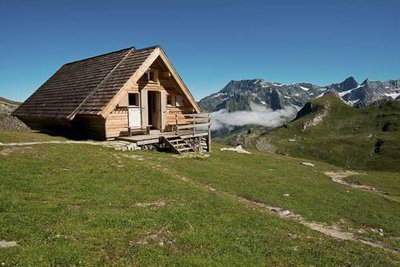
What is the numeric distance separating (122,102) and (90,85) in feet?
16.7

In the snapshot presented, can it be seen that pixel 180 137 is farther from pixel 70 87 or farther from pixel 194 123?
pixel 70 87

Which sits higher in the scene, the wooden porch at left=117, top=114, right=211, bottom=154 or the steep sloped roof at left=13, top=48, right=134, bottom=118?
the steep sloped roof at left=13, top=48, right=134, bottom=118

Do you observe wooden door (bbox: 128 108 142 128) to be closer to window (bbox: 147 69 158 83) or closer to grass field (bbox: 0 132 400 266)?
window (bbox: 147 69 158 83)

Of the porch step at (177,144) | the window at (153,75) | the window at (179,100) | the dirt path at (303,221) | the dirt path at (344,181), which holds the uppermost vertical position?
the window at (153,75)

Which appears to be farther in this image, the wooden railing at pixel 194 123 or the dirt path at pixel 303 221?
the wooden railing at pixel 194 123

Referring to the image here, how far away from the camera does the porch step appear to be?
3512cm

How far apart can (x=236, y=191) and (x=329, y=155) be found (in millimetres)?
181201

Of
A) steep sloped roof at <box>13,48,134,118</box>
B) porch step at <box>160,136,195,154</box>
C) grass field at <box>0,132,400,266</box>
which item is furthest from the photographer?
steep sloped roof at <box>13,48,134,118</box>

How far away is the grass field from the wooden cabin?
6.79m

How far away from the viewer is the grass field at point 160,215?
12203 millimetres

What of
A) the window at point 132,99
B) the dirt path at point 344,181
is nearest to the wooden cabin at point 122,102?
the window at point 132,99

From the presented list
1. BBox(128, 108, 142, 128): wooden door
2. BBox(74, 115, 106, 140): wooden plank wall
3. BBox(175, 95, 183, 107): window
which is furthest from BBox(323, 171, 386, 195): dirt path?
BBox(74, 115, 106, 140): wooden plank wall

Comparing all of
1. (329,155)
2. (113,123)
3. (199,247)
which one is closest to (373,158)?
(329,155)

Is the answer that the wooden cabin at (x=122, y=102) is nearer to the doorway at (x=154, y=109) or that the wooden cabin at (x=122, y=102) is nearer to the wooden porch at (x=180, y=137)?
the doorway at (x=154, y=109)
